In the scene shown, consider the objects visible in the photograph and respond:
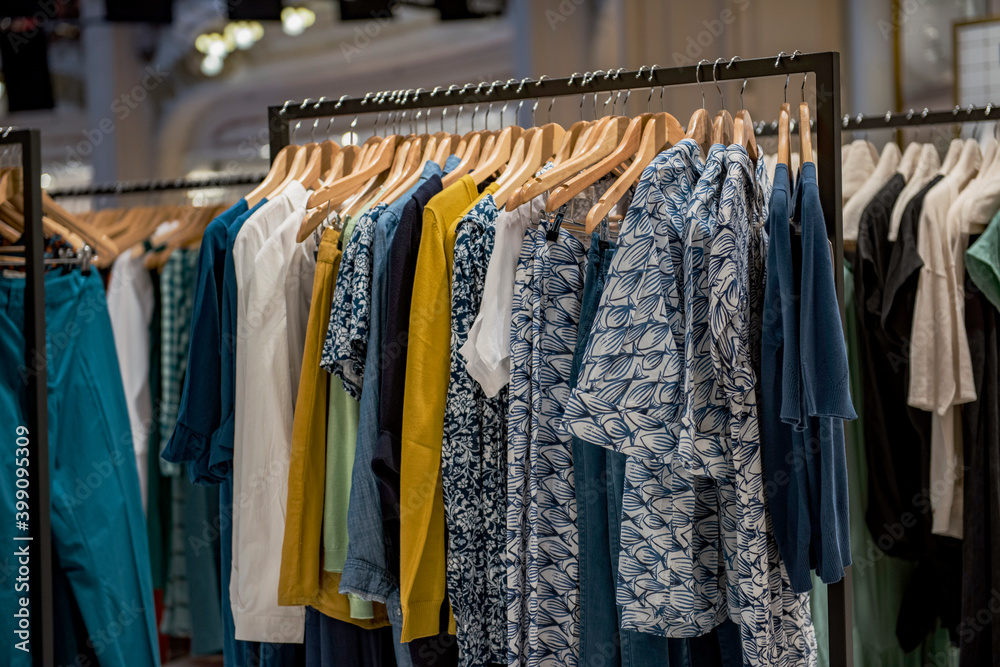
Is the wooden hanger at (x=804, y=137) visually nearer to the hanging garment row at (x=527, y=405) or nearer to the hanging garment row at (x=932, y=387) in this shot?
the hanging garment row at (x=527, y=405)

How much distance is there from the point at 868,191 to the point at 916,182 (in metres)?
0.12

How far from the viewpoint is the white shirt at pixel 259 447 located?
1.79 m

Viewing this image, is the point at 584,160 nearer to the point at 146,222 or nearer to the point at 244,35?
the point at 146,222

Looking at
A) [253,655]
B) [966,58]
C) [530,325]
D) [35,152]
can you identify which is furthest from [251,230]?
[966,58]

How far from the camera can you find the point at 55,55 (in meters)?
4.66

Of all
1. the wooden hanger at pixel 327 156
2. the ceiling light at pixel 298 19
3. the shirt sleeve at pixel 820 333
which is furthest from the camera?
the ceiling light at pixel 298 19

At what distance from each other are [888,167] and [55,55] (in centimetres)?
413

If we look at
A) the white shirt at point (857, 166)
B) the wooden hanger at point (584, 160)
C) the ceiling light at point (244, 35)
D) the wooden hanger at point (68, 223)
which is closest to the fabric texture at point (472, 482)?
the wooden hanger at point (584, 160)

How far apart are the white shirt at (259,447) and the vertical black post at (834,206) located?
1.04 meters

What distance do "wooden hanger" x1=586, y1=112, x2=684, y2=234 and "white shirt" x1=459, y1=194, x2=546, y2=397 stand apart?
16cm

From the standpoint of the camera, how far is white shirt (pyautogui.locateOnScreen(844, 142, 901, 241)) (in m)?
2.48

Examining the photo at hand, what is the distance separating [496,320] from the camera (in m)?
1.62

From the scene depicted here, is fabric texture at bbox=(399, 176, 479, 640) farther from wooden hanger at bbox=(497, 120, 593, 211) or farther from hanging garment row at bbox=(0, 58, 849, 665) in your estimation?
wooden hanger at bbox=(497, 120, 593, 211)

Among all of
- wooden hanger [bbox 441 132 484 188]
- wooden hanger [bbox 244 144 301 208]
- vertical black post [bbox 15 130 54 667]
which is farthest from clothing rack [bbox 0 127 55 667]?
wooden hanger [bbox 441 132 484 188]
